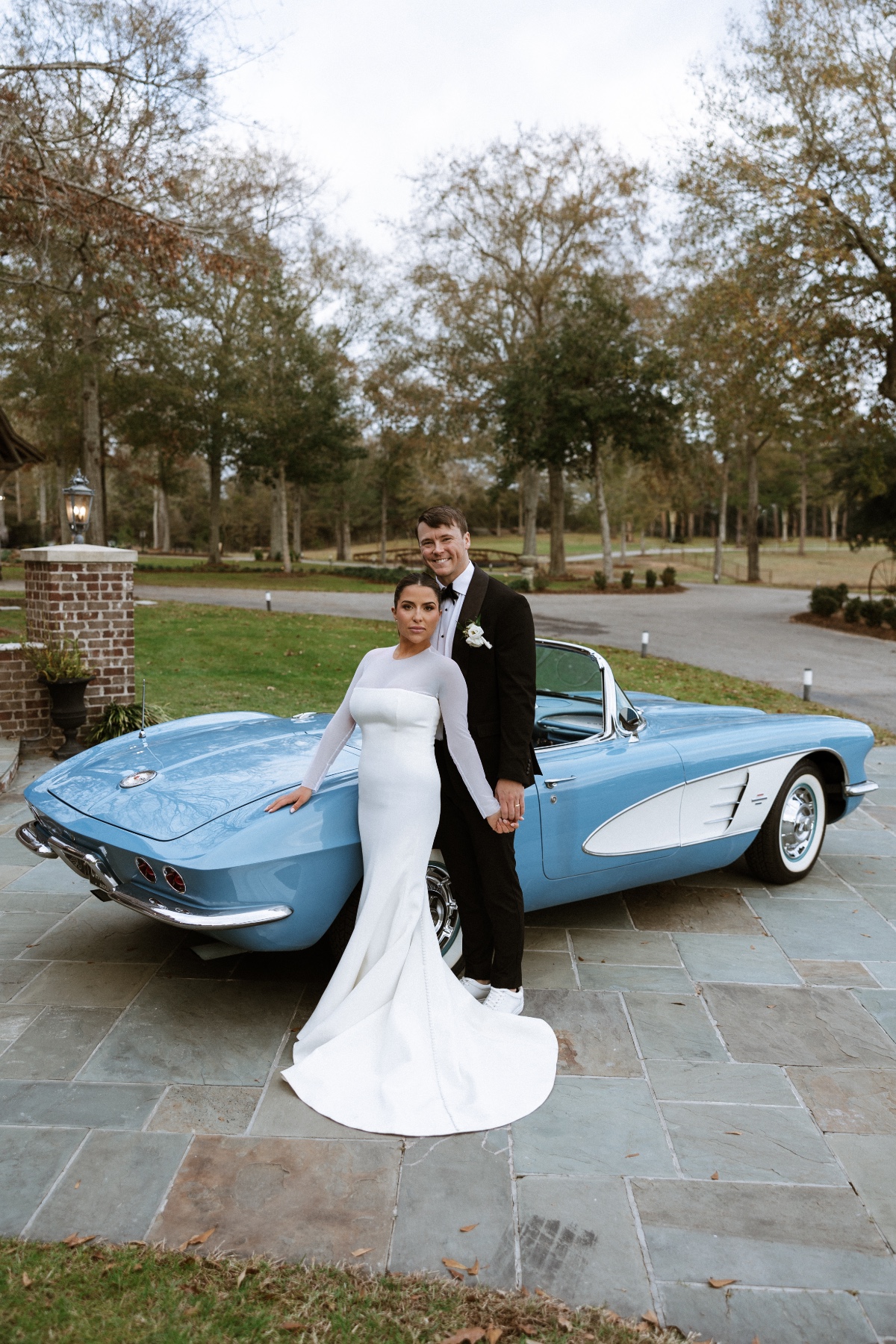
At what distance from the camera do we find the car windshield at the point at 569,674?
4.64 metres

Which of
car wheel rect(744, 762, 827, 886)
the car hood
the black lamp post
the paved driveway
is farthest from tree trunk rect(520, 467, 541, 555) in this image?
the car hood

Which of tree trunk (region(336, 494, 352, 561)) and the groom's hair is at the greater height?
tree trunk (region(336, 494, 352, 561))

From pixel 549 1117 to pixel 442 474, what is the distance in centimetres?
4468

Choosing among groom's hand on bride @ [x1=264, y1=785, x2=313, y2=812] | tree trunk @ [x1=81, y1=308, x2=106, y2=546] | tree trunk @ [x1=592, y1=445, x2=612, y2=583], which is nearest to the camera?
groom's hand on bride @ [x1=264, y1=785, x2=313, y2=812]

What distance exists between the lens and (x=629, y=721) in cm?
464

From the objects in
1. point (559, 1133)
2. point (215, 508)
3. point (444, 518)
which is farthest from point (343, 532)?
point (559, 1133)

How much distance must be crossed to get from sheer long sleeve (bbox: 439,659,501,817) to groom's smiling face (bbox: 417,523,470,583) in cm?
33

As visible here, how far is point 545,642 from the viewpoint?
4.78m

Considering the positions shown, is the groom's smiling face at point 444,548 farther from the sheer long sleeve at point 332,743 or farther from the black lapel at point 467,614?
the sheer long sleeve at point 332,743

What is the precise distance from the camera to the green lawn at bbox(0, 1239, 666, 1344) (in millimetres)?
2180

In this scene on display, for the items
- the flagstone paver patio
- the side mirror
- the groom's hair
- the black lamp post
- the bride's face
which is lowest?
the flagstone paver patio

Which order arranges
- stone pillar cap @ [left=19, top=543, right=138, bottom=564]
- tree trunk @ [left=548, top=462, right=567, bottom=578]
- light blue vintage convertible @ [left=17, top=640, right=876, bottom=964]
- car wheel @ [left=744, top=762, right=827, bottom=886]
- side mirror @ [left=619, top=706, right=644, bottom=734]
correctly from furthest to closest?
tree trunk @ [left=548, top=462, right=567, bottom=578], stone pillar cap @ [left=19, top=543, right=138, bottom=564], car wheel @ [left=744, top=762, right=827, bottom=886], side mirror @ [left=619, top=706, right=644, bottom=734], light blue vintage convertible @ [left=17, top=640, right=876, bottom=964]

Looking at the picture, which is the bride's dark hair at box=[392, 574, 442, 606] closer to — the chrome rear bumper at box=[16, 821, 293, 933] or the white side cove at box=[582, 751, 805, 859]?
the chrome rear bumper at box=[16, 821, 293, 933]

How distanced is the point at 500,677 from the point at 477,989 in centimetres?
118
